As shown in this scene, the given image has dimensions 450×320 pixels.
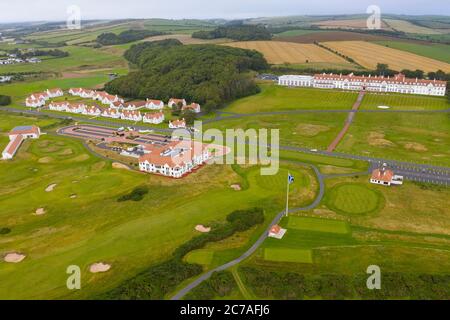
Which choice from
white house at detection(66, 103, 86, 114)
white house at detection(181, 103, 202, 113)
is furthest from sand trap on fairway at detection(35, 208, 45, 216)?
white house at detection(66, 103, 86, 114)

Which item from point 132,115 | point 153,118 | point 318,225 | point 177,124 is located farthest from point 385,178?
point 132,115

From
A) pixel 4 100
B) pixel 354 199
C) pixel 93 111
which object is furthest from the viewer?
pixel 4 100

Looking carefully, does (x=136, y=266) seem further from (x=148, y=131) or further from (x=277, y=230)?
(x=148, y=131)

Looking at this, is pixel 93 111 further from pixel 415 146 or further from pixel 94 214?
pixel 415 146

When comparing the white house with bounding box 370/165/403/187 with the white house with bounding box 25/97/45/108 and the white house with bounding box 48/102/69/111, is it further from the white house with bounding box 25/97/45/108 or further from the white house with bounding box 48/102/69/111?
the white house with bounding box 25/97/45/108

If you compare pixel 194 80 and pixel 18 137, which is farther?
pixel 194 80

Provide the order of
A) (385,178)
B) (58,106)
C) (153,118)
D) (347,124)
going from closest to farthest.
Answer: (385,178)
(347,124)
(153,118)
(58,106)
